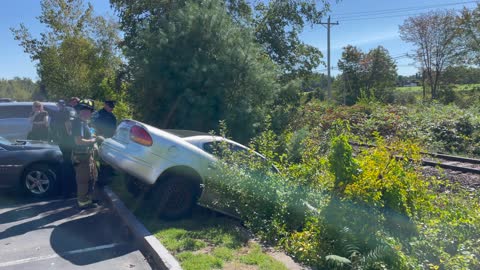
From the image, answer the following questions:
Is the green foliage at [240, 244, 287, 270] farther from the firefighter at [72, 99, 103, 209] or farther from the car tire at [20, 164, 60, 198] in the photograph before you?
the car tire at [20, 164, 60, 198]

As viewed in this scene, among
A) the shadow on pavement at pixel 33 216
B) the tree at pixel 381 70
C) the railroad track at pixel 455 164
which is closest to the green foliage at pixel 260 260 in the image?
the shadow on pavement at pixel 33 216

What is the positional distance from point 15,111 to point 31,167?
242 inches

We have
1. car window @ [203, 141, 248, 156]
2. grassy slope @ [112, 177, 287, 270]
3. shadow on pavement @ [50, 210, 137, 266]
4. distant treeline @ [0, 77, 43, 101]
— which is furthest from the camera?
distant treeline @ [0, 77, 43, 101]

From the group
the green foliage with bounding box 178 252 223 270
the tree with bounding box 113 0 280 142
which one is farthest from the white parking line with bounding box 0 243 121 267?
the tree with bounding box 113 0 280 142

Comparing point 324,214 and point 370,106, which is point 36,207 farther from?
point 370,106

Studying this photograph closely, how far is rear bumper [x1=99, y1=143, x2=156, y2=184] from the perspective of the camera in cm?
630

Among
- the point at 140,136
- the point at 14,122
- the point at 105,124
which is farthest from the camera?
the point at 14,122

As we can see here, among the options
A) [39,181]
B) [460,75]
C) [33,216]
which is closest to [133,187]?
[33,216]

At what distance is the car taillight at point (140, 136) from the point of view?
6382 mm

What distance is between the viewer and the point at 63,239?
19.4 feet

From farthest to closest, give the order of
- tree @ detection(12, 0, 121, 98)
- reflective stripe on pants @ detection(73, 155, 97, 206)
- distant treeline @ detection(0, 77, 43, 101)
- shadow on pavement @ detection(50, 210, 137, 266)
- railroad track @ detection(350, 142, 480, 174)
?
distant treeline @ detection(0, 77, 43, 101) < tree @ detection(12, 0, 121, 98) < railroad track @ detection(350, 142, 480, 174) < reflective stripe on pants @ detection(73, 155, 97, 206) < shadow on pavement @ detection(50, 210, 137, 266)

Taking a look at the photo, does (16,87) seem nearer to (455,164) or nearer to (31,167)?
(31,167)

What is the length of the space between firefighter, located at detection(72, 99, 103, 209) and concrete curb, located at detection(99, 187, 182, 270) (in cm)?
50

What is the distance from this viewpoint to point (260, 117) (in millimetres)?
10453
